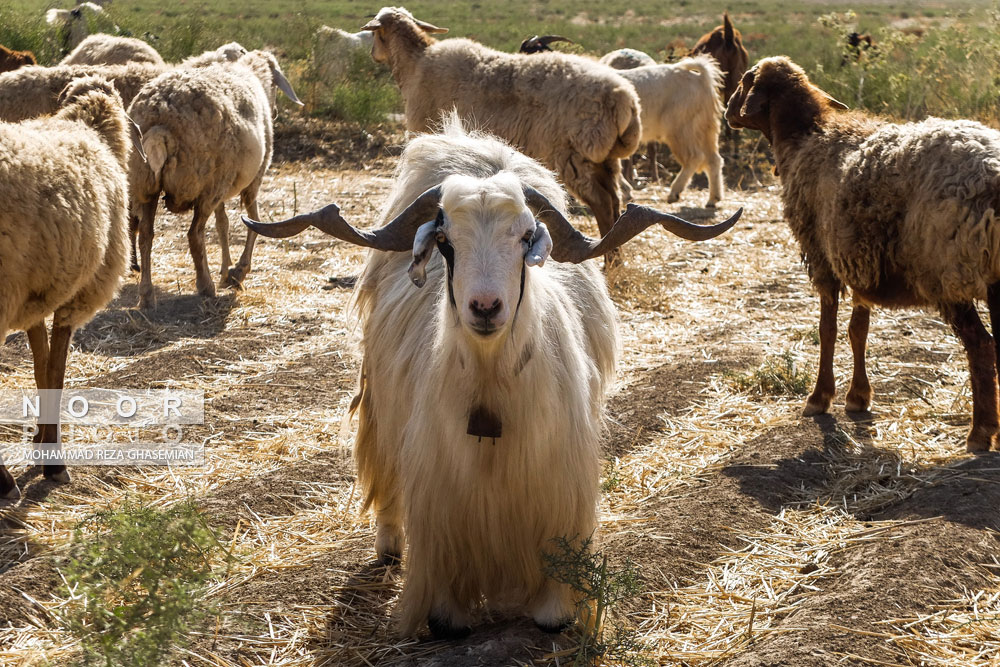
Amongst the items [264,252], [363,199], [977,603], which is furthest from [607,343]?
[363,199]

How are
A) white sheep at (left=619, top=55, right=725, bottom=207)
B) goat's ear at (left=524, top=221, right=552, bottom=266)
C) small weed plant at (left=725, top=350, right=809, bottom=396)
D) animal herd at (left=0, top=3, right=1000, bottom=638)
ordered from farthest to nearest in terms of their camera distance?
white sheep at (left=619, top=55, right=725, bottom=207)
small weed plant at (left=725, top=350, right=809, bottom=396)
animal herd at (left=0, top=3, right=1000, bottom=638)
goat's ear at (left=524, top=221, right=552, bottom=266)

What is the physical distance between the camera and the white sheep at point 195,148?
873 centimetres

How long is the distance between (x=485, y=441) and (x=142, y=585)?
1.37 meters

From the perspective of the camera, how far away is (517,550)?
159 inches

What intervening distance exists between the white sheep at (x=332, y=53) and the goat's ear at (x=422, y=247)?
1475 centimetres

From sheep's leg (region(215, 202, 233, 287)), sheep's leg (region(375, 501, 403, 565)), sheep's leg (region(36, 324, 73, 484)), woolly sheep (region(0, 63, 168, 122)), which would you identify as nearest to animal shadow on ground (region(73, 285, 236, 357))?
sheep's leg (region(215, 202, 233, 287))

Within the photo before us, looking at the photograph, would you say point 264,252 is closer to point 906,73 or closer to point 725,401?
point 725,401

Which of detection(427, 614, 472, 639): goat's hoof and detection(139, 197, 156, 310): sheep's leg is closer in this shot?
detection(427, 614, 472, 639): goat's hoof

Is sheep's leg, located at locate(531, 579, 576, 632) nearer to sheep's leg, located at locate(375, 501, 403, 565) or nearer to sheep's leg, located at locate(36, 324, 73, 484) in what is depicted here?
sheep's leg, located at locate(375, 501, 403, 565)

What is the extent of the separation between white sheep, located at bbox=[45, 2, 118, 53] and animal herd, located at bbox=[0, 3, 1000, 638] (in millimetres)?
8474

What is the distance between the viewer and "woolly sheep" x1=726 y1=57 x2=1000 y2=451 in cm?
547

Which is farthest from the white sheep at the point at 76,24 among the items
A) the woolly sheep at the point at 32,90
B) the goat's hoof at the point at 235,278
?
the goat's hoof at the point at 235,278

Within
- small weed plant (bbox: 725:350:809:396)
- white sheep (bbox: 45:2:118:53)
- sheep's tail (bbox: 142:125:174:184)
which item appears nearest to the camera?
small weed plant (bbox: 725:350:809:396)

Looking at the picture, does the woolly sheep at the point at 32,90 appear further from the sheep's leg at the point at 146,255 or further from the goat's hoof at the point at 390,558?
the goat's hoof at the point at 390,558
